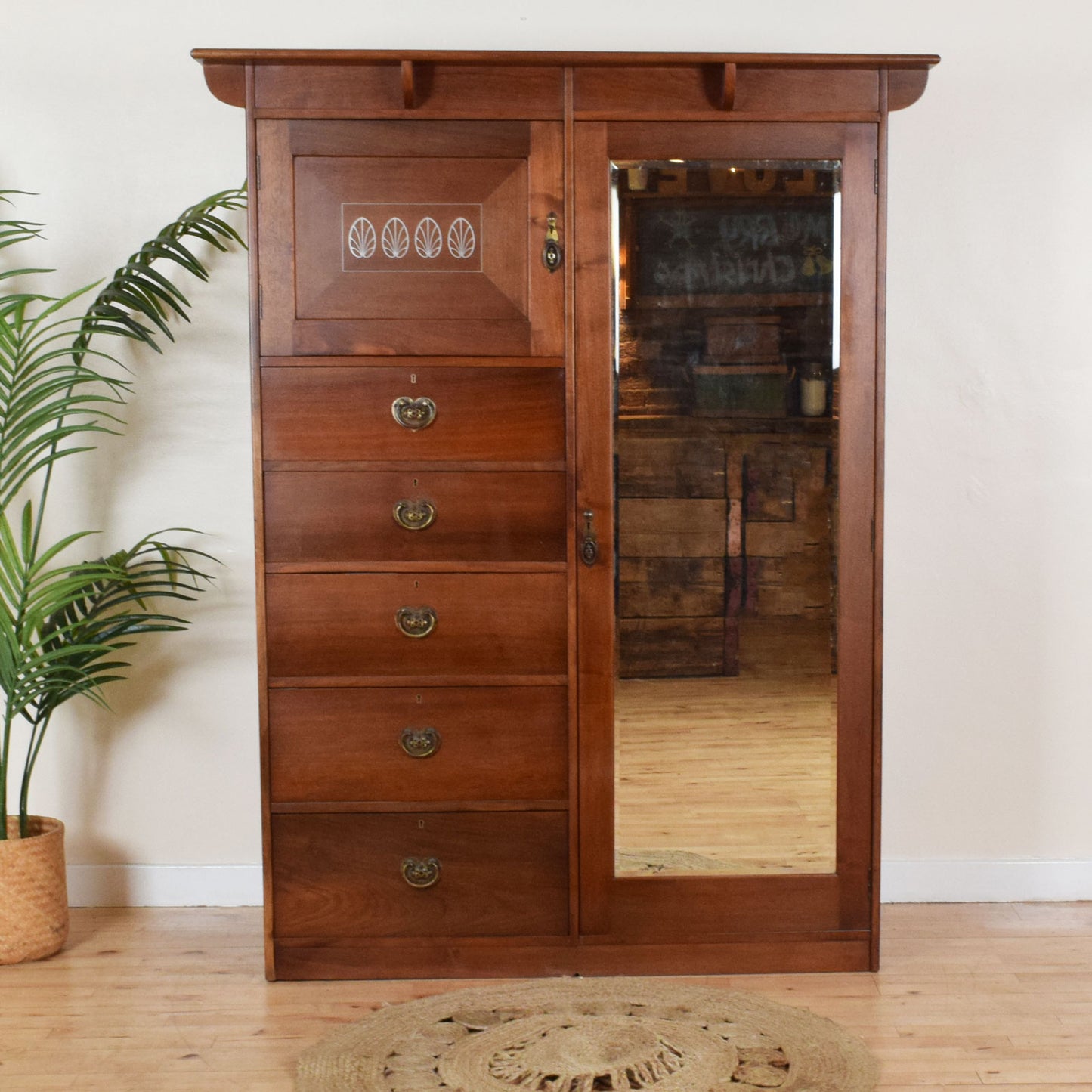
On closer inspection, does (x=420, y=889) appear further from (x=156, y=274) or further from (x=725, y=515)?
(x=156, y=274)

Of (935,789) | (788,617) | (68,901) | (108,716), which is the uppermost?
(788,617)

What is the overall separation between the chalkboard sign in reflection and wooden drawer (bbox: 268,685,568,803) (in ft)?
2.82

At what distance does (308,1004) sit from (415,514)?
3.26 ft

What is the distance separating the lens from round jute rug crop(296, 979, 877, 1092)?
2125 mm

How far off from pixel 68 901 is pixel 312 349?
1561 millimetres

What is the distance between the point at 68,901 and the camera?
3.04 metres

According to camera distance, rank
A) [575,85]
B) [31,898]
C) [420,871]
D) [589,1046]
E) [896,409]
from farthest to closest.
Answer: [896,409], [31,898], [420,871], [575,85], [589,1046]

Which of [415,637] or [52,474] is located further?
[52,474]

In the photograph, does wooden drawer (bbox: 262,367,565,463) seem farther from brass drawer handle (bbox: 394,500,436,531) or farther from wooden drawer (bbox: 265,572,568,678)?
wooden drawer (bbox: 265,572,568,678)

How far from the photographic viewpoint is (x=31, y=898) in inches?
105

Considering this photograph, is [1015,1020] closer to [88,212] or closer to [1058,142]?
[1058,142]

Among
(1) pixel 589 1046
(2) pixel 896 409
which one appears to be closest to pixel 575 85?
(2) pixel 896 409

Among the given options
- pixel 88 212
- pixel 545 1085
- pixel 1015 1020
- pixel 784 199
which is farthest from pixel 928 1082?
pixel 88 212

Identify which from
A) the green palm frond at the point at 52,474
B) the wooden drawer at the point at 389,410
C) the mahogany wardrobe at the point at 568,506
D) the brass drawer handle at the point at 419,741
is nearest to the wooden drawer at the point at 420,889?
the mahogany wardrobe at the point at 568,506
